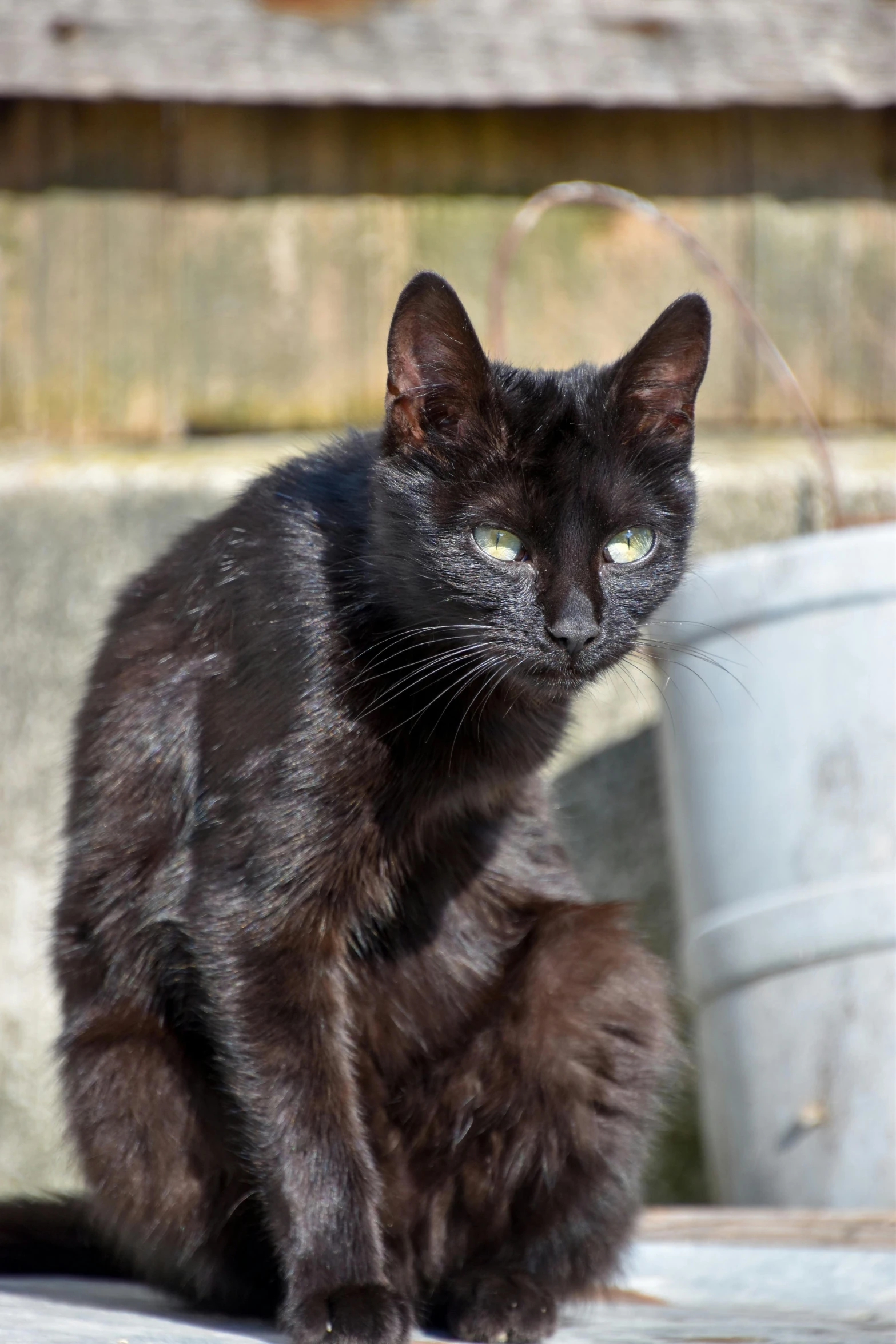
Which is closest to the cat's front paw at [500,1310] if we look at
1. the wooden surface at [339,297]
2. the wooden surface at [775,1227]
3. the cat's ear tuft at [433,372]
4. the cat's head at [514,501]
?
the wooden surface at [775,1227]

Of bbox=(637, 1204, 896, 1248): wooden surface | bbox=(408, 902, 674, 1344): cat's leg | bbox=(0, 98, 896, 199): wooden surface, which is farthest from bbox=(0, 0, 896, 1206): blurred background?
bbox=(408, 902, 674, 1344): cat's leg

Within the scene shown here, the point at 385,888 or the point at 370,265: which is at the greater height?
the point at 370,265

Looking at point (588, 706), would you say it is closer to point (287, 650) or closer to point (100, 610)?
point (100, 610)

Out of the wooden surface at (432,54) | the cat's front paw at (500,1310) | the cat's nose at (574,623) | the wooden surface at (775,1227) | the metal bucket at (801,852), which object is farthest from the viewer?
the wooden surface at (432,54)

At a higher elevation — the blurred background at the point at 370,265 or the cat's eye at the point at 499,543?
the blurred background at the point at 370,265

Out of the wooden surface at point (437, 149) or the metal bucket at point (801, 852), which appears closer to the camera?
the metal bucket at point (801, 852)

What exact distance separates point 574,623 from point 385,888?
1.39 feet

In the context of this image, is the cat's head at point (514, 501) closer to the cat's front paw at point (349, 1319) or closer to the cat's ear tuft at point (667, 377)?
the cat's ear tuft at point (667, 377)

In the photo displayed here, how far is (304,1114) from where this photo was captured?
1.73 m

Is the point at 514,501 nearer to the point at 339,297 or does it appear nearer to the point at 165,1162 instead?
the point at 165,1162

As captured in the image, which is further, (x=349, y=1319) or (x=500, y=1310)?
(x=500, y=1310)

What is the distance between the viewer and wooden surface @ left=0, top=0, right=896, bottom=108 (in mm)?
3064

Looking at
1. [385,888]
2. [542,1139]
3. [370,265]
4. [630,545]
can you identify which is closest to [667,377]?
[630,545]

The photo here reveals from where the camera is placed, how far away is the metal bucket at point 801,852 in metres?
2.64
